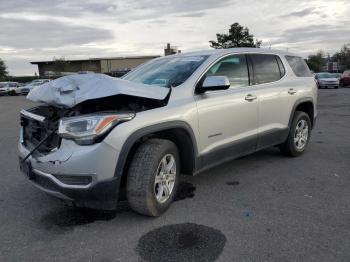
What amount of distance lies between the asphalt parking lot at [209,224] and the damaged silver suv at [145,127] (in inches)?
13.4

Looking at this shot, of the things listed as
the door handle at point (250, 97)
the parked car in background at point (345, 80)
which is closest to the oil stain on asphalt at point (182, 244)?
the door handle at point (250, 97)

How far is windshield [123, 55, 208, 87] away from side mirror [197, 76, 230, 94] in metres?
0.23

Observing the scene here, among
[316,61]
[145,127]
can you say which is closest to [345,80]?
[145,127]

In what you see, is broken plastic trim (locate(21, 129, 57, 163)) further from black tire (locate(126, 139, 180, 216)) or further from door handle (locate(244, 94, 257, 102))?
door handle (locate(244, 94, 257, 102))

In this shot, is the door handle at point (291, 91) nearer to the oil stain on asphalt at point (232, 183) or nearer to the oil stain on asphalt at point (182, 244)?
the oil stain on asphalt at point (232, 183)

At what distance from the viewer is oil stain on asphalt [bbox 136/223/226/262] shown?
341 cm

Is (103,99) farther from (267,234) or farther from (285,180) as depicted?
(285,180)

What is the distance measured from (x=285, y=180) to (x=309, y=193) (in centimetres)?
57

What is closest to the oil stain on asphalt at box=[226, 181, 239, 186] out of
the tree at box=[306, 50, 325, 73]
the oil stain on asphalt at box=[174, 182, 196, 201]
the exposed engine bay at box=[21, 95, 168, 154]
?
the oil stain on asphalt at box=[174, 182, 196, 201]

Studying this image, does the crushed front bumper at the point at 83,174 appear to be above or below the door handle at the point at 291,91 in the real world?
below

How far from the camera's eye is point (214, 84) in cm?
457

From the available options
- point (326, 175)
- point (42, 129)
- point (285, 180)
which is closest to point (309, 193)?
point (285, 180)

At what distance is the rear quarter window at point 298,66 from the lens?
21.8 ft

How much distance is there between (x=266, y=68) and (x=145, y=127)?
2758 mm
